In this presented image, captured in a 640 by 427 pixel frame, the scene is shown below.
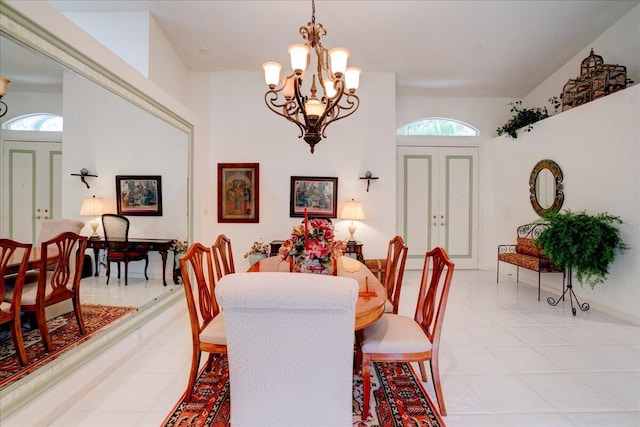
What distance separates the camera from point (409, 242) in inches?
Result: 232

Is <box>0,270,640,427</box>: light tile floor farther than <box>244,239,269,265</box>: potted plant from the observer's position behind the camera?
No

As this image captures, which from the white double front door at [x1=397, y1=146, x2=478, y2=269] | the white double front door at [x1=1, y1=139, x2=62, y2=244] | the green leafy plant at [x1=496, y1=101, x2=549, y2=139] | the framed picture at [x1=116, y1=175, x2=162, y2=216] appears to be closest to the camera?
the white double front door at [x1=1, y1=139, x2=62, y2=244]

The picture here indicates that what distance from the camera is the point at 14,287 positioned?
1780 mm

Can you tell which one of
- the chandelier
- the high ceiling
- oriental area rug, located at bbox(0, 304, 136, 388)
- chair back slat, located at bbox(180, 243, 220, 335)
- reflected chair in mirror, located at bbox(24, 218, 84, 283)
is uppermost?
the high ceiling

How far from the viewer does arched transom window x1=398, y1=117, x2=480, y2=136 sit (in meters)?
5.96

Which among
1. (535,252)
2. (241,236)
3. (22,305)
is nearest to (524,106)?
(535,252)

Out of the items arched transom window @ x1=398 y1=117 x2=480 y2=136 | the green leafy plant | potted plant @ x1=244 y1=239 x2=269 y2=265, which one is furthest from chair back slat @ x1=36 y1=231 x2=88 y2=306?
the green leafy plant

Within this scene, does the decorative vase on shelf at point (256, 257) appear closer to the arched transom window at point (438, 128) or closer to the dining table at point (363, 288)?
the dining table at point (363, 288)

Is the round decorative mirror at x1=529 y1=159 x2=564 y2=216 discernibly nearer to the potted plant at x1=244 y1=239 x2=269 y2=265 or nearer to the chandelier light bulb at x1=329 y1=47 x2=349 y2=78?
the chandelier light bulb at x1=329 y1=47 x2=349 y2=78

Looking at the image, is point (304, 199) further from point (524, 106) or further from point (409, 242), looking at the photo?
point (524, 106)

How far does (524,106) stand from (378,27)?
354 centimetres

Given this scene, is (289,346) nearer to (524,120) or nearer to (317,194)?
(317,194)

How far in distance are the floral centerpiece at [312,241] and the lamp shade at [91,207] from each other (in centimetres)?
166

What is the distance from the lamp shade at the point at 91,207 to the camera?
247cm
